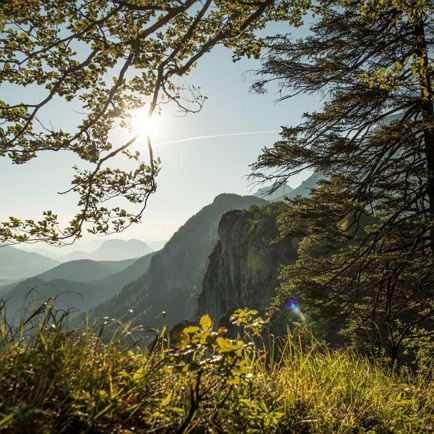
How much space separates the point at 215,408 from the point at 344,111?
8.64 metres

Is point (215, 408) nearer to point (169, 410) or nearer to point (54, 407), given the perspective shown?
point (169, 410)

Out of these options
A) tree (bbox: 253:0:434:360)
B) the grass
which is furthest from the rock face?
the grass

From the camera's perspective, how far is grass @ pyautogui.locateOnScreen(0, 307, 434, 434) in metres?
2.01

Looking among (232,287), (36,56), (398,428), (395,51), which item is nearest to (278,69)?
(395,51)

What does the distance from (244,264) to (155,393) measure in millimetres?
63865

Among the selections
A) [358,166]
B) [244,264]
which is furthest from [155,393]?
[244,264]

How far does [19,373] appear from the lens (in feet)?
6.46

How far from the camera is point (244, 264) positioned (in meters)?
65.8

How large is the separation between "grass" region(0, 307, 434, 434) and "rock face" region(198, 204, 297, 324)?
149 ft

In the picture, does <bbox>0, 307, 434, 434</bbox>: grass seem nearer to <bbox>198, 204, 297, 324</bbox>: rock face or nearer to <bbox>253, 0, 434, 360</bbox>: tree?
<bbox>253, 0, 434, 360</bbox>: tree

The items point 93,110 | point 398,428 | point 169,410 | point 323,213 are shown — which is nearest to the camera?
point 169,410

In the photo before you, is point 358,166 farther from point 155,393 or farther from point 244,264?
point 244,264

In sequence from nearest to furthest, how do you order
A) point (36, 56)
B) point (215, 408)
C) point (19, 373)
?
point (19, 373) → point (215, 408) → point (36, 56)

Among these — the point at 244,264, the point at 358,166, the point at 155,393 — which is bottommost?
the point at 244,264
